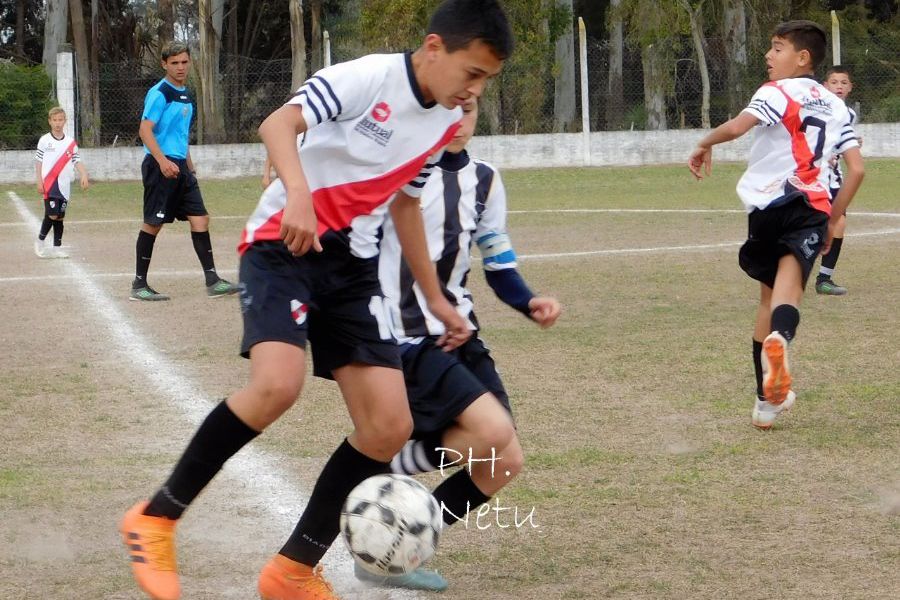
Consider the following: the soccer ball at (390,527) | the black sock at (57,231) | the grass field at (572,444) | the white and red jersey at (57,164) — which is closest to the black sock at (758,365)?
the grass field at (572,444)

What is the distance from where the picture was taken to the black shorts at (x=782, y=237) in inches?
236

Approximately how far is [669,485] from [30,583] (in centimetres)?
224

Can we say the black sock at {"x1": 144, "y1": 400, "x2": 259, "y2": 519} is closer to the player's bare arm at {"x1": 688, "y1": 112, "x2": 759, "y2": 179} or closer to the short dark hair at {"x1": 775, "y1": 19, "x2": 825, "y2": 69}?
the player's bare arm at {"x1": 688, "y1": 112, "x2": 759, "y2": 179}

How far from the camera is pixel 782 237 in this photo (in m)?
6.06

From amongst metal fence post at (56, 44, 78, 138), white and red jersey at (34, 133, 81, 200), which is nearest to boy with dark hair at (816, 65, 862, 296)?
A: white and red jersey at (34, 133, 81, 200)

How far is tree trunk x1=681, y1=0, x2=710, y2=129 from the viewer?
2831cm

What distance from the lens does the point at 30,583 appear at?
3.78 meters

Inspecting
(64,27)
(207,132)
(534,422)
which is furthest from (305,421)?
(64,27)

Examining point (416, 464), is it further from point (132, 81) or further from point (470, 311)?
point (132, 81)

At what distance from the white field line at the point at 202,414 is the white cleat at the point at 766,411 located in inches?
80.5

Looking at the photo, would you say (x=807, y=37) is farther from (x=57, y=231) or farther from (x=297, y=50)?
(x=297, y=50)

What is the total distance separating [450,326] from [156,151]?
684 cm

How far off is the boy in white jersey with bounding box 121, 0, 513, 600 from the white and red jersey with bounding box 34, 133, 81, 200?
10583 millimetres

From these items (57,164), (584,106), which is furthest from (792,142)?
(584,106)
